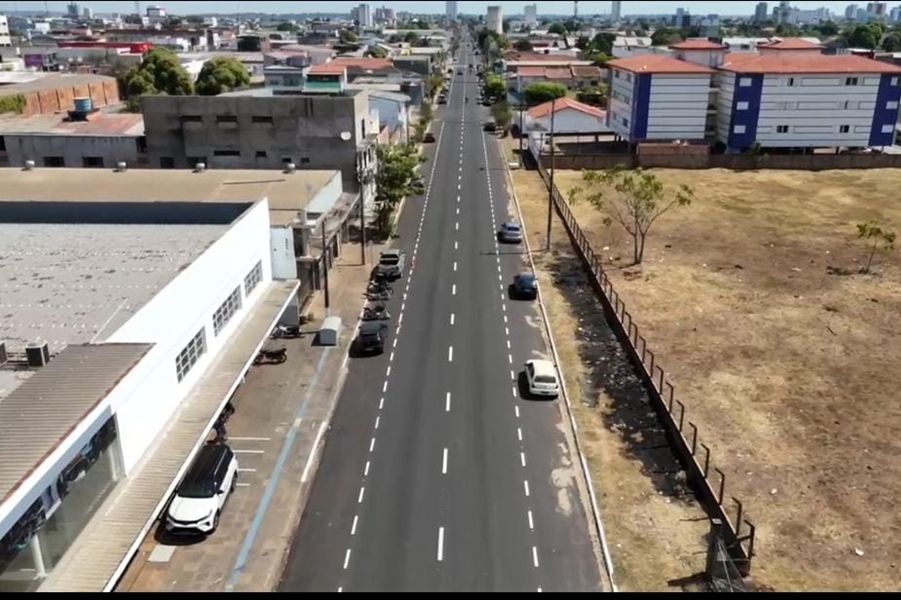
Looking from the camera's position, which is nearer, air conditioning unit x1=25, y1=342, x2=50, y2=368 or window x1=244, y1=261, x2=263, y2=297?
air conditioning unit x1=25, y1=342, x2=50, y2=368

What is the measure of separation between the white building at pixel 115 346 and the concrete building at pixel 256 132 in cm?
1498

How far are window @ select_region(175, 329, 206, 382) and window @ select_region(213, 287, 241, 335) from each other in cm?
158

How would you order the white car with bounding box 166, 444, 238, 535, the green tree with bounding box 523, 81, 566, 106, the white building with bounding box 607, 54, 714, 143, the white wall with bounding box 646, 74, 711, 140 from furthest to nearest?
the green tree with bounding box 523, 81, 566, 106 → the white wall with bounding box 646, 74, 711, 140 → the white building with bounding box 607, 54, 714, 143 → the white car with bounding box 166, 444, 238, 535

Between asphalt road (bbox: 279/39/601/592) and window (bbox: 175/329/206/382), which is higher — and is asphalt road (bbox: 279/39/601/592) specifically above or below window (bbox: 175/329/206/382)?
below

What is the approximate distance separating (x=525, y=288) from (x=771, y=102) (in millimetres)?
59466

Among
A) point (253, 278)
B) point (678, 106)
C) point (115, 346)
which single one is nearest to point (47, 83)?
point (678, 106)

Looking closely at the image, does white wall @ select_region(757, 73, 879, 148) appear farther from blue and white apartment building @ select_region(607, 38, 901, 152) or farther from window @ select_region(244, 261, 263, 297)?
window @ select_region(244, 261, 263, 297)

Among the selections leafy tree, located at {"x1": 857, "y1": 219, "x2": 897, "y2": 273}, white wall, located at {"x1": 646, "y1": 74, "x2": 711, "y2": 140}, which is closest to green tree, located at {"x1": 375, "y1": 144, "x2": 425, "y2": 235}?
leafy tree, located at {"x1": 857, "y1": 219, "x2": 897, "y2": 273}

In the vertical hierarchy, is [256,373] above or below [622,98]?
below

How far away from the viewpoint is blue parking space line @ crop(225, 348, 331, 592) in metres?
23.2

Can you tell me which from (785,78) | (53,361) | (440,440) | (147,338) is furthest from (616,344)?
(785,78)

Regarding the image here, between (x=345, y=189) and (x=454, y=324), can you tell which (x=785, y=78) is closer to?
(x=345, y=189)

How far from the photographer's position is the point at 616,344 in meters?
40.3

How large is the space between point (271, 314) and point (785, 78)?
76.6 metres
